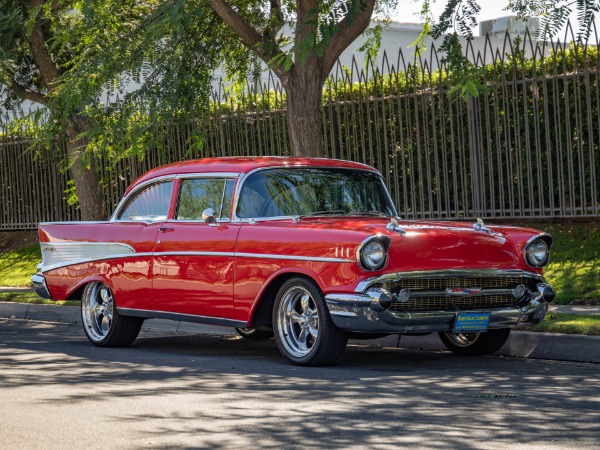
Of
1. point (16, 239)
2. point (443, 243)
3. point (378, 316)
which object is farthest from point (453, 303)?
point (16, 239)

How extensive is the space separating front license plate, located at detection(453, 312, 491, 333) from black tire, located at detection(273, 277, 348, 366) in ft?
2.91

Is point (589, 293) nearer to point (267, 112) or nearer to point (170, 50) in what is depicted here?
point (170, 50)

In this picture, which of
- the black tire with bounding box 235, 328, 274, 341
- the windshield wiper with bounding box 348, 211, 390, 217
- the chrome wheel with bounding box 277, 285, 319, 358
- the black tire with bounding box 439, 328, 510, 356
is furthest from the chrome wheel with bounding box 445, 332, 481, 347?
the black tire with bounding box 235, 328, 274, 341

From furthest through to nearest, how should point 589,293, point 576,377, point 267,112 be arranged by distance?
point 267,112
point 589,293
point 576,377

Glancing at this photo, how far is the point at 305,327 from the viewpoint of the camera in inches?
358

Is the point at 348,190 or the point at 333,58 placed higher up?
the point at 333,58

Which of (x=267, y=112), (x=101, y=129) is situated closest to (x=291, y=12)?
(x=267, y=112)

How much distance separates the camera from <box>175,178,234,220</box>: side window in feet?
33.0

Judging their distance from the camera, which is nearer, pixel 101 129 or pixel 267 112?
pixel 101 129

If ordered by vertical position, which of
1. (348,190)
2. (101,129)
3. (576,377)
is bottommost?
(576,377)

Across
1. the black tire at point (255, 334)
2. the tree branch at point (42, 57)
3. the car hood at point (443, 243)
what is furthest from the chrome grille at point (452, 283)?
the tree branch at point (42, 57)

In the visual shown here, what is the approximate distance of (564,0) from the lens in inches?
387

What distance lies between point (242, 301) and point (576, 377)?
279cm

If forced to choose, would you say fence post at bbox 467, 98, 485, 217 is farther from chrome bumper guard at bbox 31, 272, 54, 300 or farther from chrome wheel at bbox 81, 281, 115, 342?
→ chrome bumper guard at bbox 31, 272, 54, 300
